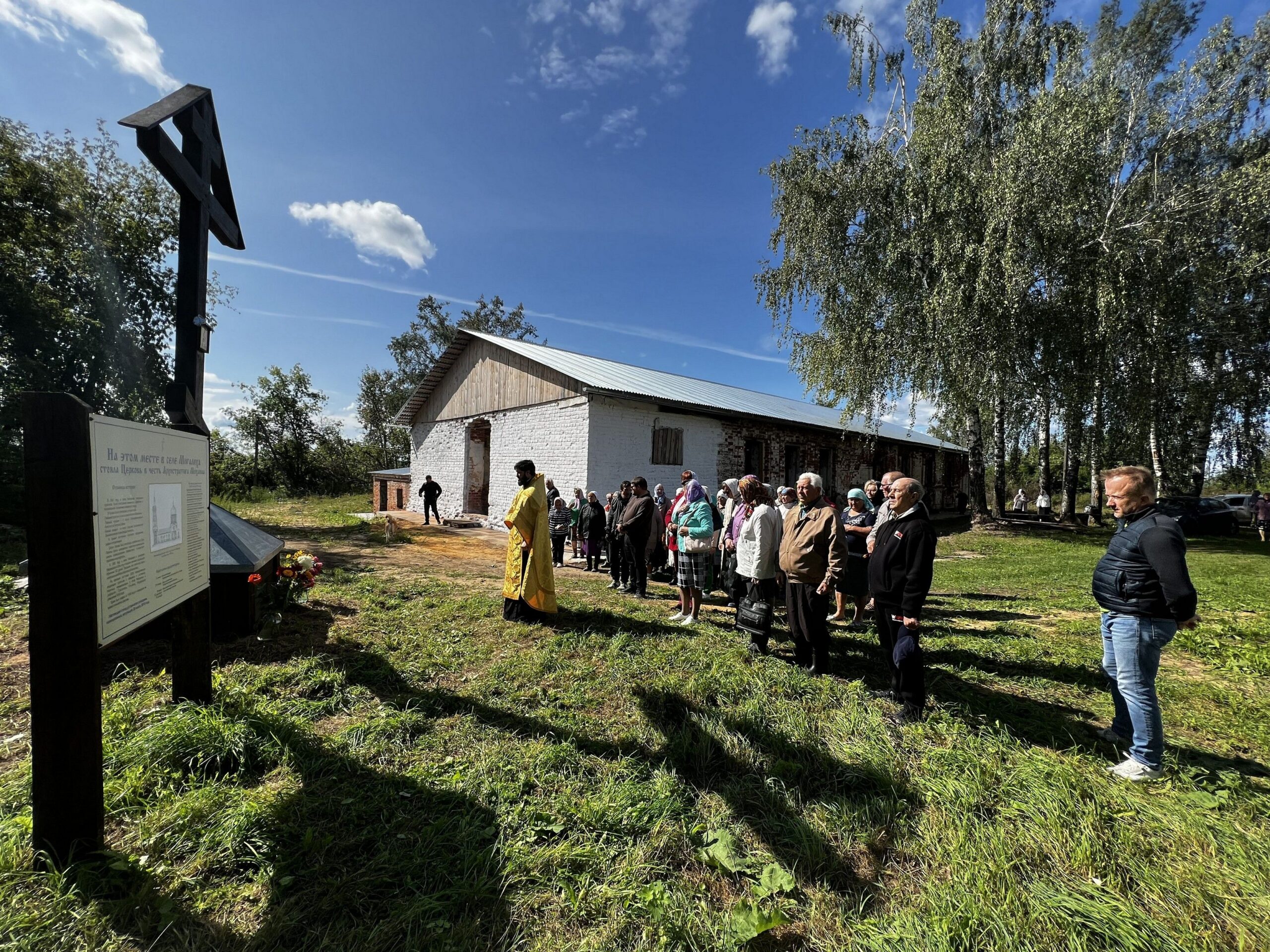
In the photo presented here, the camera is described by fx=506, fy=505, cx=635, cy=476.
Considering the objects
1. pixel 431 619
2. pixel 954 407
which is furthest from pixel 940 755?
pixel 954 407

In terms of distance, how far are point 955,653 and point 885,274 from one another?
12.2 metres

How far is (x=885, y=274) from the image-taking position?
1390 centimetres

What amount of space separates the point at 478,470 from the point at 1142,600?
1536cm

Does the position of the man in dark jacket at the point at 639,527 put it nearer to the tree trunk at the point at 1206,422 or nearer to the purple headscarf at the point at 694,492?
the purple headscarf at the point at 694,492

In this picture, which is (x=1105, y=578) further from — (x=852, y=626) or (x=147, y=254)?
(x=147, y=254)

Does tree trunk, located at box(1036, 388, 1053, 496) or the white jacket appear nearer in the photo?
the white jacket

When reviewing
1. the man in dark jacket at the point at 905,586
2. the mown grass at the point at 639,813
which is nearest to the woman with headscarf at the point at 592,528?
the mown grass at the point at 639,813

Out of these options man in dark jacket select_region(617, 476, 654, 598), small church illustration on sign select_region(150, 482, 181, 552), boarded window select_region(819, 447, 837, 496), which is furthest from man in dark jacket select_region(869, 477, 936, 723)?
boarded window select_region(819, 447, 837, 496)

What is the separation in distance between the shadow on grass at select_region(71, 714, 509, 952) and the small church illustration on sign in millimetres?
1336

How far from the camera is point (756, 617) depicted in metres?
4.50

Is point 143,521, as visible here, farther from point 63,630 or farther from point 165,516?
point 63,630

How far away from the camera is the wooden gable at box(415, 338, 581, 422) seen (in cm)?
1259

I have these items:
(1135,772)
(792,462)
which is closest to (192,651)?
(1135,772)

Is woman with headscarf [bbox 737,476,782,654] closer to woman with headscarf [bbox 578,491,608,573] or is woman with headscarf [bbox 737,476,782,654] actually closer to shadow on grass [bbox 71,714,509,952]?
shadow on grass [bbox 71,714,509,952]
